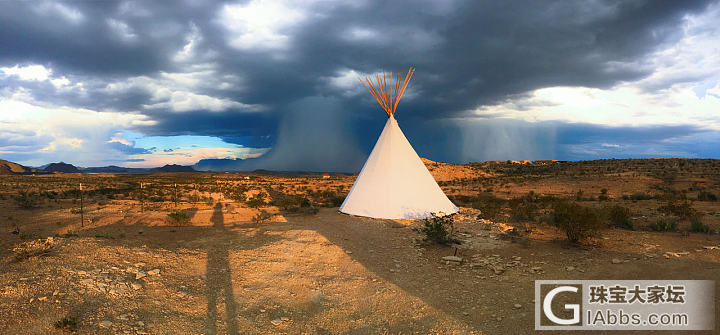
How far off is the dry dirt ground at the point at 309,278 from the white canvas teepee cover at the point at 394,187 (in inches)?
120

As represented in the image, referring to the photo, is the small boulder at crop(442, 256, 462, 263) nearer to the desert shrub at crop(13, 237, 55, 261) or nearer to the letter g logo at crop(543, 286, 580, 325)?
the letter g logo at crop(543, 286, 580, 325)

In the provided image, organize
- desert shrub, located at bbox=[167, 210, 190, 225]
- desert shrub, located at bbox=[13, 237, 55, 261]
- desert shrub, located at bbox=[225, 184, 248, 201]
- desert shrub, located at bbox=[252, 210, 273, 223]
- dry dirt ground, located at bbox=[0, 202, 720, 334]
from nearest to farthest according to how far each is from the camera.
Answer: dry dirt ground, located at bbox=[0, 202, 720, 334] → desert shrub, located at bbox=[13, 237, 55, 261] → desert shrub, located at bbox=[167, 210, 190, 225] → desert shrub, located at bbox=[252, 210, 273, 223] → desert shrub, located at bbox=[225, 184, 248, 201]

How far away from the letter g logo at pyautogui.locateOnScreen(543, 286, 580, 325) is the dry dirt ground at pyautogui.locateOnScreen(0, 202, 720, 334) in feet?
0.84

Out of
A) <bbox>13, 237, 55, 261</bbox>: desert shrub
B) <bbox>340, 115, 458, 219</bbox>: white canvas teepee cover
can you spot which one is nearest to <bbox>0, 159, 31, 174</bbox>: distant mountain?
<bbox>13, 237, 55, 261</bbox>: desert shrub

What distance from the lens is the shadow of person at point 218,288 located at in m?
4.61

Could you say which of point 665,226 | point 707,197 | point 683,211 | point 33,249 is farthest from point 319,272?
point 707,197

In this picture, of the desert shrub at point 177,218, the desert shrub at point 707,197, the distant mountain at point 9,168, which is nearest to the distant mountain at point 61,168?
the distant mountain at point 9,168

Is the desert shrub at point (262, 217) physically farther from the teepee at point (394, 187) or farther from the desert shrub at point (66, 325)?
the desert shrub at point (66, 325)

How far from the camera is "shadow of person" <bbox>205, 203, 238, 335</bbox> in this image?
4609 mm

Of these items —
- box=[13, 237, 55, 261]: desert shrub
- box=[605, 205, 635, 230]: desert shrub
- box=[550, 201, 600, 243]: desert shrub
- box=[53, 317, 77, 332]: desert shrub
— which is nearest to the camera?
box=[53, 317, 77, 332]: desert shrub

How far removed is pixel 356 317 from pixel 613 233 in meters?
8.25

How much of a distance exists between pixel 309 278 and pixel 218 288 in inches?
67.5

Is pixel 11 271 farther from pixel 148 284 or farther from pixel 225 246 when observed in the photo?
pixel 225 246

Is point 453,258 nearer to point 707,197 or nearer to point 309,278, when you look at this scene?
point 309,278
